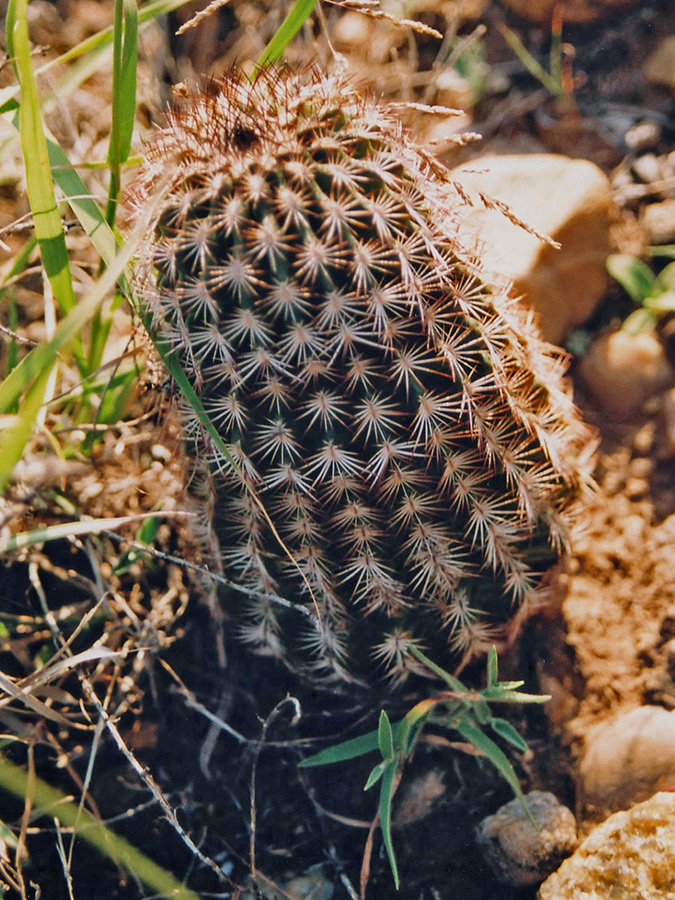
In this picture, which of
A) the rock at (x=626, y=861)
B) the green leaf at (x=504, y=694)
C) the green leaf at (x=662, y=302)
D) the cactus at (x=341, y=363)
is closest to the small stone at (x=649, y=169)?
the green leaf at (x=662, y=302)

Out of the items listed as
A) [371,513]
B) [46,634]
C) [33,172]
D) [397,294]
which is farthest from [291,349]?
[46,634]

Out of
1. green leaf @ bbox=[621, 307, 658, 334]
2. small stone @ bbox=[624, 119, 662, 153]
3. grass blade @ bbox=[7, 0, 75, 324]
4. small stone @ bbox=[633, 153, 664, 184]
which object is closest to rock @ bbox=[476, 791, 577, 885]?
green leaf @ bbox=[621, 307, 658, 334]

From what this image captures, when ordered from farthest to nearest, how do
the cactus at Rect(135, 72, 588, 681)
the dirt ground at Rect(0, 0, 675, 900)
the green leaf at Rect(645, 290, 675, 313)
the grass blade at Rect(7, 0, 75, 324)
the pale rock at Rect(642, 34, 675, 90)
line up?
the pale rock at Rect(642, 34, 675, 90), the green leaf at Rect(645, 290, 675, 313), the dirt ground at Rect(0, 0, 675, 900), the grass blade at Rect(7, 0, 75, 324), the cactus at Rect(135, 72, 588, 681)

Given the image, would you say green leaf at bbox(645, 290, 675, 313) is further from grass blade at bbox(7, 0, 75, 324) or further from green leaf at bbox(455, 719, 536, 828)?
grass blade at bbox(7, 0, 75, 324)

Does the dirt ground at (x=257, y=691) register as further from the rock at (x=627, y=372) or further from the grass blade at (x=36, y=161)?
the grass blade at (x=36, y=161)

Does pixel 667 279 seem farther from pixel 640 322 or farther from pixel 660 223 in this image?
pixel 660 223

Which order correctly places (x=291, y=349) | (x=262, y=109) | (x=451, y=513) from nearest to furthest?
(x=291, y=349)
(x=262, y=109)
(x=451, y=513)

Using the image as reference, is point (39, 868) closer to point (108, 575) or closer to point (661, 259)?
point (108, 575)

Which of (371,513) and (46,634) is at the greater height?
(371,513)
